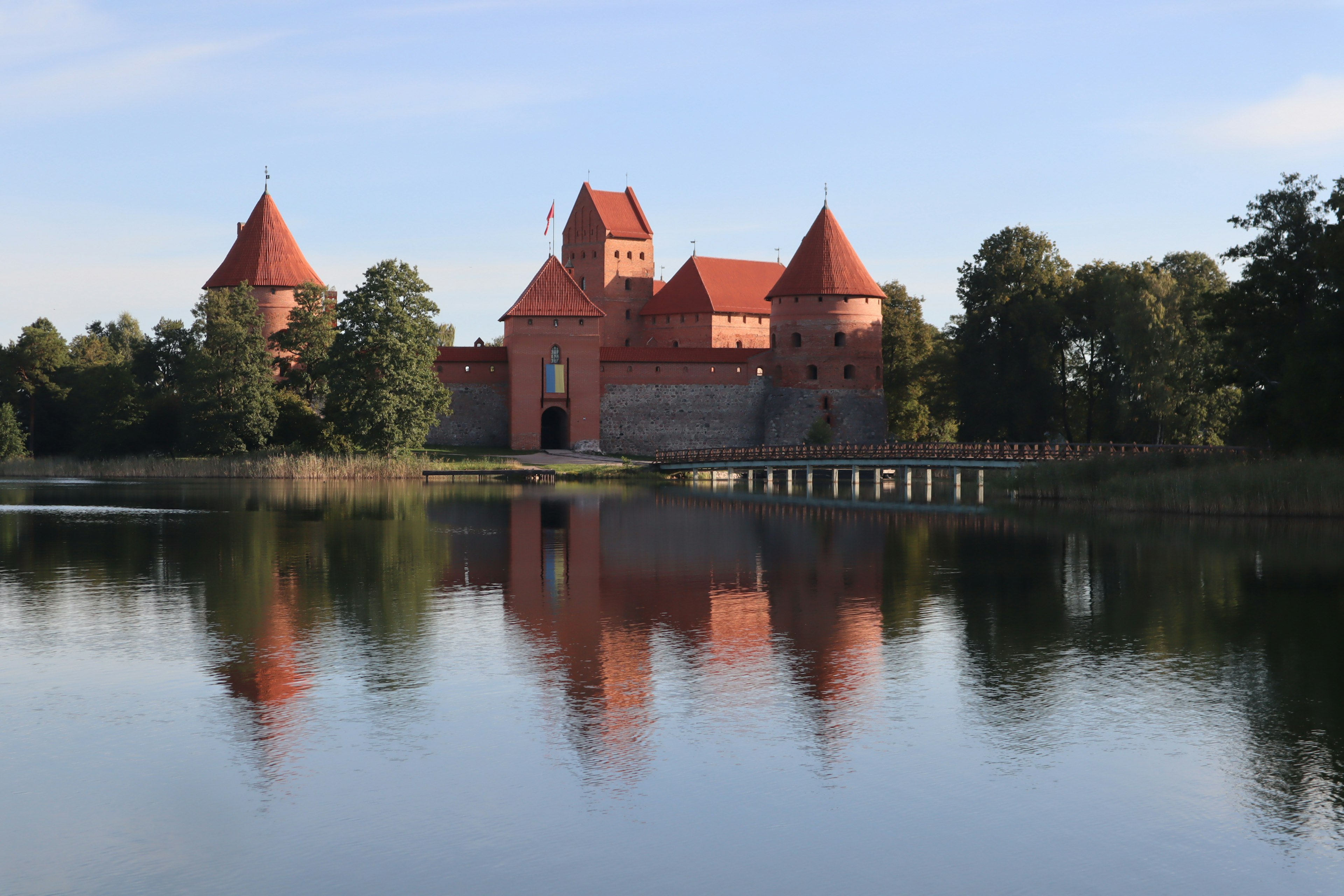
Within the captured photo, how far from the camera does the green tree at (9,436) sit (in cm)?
4147

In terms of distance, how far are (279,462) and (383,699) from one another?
101 ft

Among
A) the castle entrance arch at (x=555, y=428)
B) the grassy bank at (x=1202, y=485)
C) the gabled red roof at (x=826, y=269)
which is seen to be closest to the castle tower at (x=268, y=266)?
the castle entrance arch at (x=555, y=428)

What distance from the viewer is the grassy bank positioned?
22.7 m

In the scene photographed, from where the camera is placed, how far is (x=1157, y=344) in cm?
3659

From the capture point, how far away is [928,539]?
68.2 feet

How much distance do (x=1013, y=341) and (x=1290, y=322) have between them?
14872 millimetres

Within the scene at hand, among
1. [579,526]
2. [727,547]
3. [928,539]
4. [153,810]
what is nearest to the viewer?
[153,810]

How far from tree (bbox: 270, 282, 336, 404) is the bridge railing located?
37.0ft

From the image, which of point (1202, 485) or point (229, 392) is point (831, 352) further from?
point (1202, 485)

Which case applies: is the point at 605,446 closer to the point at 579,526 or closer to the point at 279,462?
the point at 279,462

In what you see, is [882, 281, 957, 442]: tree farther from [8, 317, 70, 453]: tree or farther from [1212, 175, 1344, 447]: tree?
Result: [8, 317, 70, 453]: tree

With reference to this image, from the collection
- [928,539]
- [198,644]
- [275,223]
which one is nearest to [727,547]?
[928,539]

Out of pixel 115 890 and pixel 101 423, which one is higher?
pixel 101 423

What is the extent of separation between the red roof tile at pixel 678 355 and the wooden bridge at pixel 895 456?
13.3 ft
